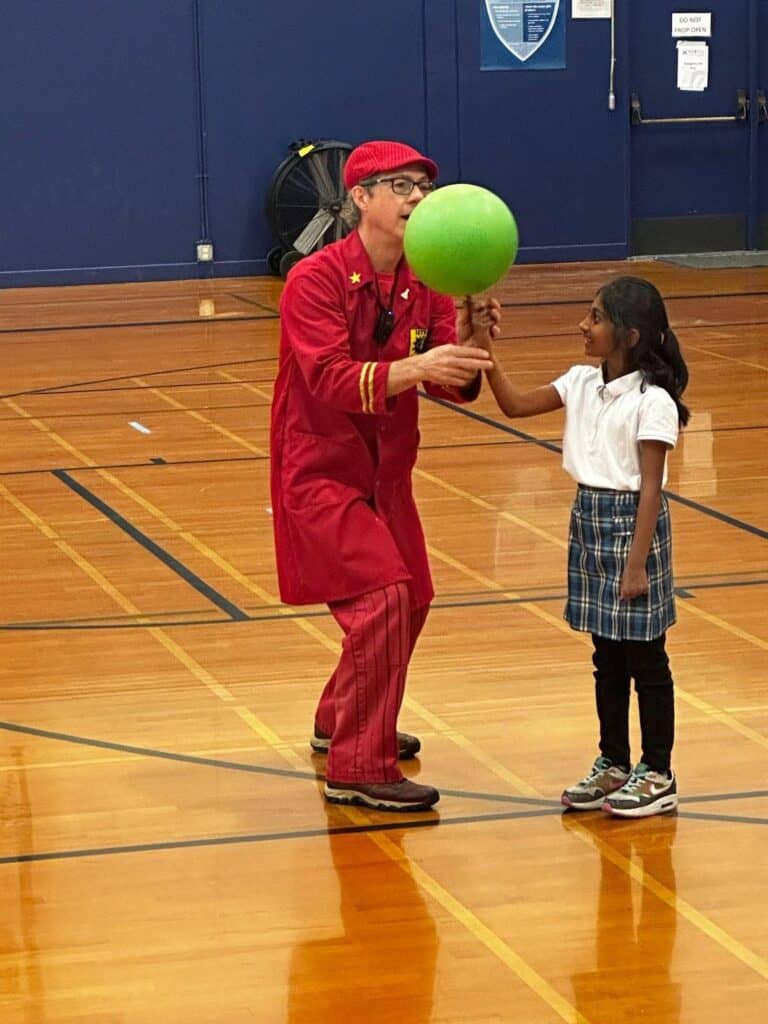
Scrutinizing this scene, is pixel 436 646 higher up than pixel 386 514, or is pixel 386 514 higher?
pixel 386 514

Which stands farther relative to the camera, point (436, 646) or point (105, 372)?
point (105, 372)

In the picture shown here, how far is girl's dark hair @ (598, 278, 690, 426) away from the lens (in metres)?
4.08

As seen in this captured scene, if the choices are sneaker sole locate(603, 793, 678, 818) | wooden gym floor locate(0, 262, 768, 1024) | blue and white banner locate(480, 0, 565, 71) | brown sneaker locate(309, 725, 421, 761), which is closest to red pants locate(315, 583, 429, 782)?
wooden gym floor locate(0, 262, 768, 1024)

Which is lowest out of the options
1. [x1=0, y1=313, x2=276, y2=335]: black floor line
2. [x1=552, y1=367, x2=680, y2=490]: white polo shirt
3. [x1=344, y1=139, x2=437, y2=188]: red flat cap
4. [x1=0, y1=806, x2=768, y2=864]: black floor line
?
[x1=0, y1=313, x2=276, y2=335]: black floor line

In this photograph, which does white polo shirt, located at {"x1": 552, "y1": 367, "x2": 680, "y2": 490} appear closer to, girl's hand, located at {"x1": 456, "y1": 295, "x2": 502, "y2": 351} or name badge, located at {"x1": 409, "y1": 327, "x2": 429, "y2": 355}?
girl's hand, located at {"x1": 456, "y1": 295, "x2": 502, "y2": 351}

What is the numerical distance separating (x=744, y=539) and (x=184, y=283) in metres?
9.05

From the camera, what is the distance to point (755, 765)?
4.46 meters

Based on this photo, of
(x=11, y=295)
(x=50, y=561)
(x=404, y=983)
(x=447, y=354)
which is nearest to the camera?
(x=404, y=983)

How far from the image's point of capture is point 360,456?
435 centimetres

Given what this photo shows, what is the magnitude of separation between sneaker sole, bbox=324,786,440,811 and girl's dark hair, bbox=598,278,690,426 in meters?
1.00

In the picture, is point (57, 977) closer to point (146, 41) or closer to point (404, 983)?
point (404, 983)

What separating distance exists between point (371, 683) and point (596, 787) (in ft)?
1.75

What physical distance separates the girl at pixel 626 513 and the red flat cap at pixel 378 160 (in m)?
0.50

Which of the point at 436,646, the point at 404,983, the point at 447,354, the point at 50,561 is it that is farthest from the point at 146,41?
the point at 404,983
